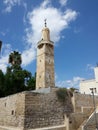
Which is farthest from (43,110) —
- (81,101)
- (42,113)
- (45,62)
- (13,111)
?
(45,62)

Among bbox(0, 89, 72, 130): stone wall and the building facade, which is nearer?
bbox(0, 89, 72, 130): stone wall

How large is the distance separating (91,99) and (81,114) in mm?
3781

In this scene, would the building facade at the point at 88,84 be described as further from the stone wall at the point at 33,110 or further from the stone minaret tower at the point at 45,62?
the stone wall at the point at 33,110

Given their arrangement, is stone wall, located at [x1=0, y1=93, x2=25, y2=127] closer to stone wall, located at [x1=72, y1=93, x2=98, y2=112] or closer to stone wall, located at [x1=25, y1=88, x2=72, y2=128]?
stone wall, located at [x1=25, y1=88, x2=72, y2=128]

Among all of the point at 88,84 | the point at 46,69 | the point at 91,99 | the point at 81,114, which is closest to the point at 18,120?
the point at 81,114

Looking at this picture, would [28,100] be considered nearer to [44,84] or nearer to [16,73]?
[44,84]

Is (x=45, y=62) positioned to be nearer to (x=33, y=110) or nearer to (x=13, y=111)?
(x=13, y=111)

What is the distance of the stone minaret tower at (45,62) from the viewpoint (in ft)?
79.3

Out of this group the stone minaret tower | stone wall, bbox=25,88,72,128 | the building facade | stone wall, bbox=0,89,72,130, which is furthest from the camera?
the building facade

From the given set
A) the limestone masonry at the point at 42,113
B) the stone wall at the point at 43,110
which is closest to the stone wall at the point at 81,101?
the limestone masonry at the point at 42,113

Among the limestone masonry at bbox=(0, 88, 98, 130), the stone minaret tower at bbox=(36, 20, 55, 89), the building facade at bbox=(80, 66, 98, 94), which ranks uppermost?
the stone minaret tower at bbox=(36, 20, 55, 89)

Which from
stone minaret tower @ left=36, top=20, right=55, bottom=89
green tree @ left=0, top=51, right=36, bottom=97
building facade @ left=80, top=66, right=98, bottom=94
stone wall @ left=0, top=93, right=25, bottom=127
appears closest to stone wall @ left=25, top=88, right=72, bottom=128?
stone wall @ left=0, top=93, right=25, bottom=127

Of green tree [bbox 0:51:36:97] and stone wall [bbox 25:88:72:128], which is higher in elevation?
green tree [bbox 0:51:36:97]

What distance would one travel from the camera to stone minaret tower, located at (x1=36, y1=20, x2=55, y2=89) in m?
24.2
